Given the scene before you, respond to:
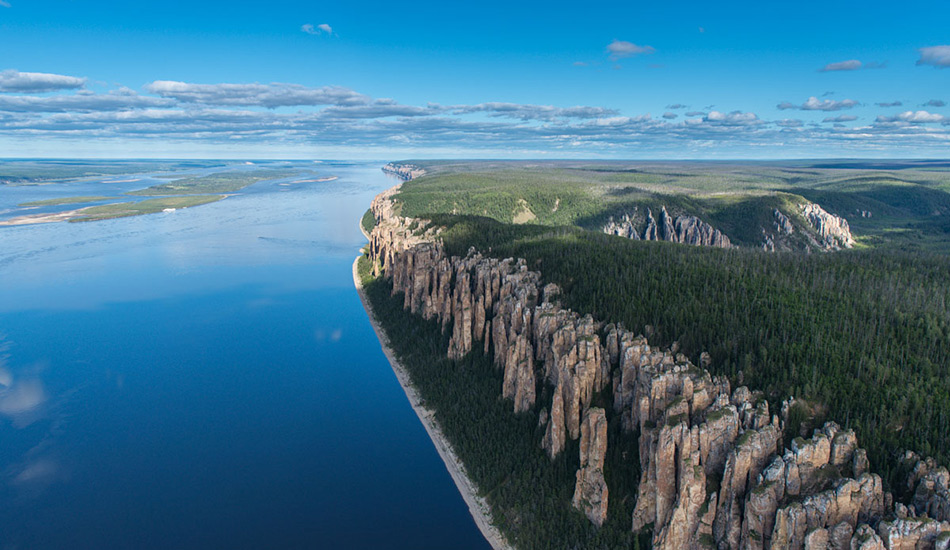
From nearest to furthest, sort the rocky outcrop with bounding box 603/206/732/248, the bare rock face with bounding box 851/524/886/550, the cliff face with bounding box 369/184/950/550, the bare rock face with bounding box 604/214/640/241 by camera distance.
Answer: the bare rock face with bounding box 851/524/886/550, the cliff face with bounding box 369/184/950/550, the rocky outcrop with bounding box 603/206/732/248, the bare rock face with bounding box 604/214/640/241

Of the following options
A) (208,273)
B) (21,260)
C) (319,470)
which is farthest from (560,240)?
(21,260)

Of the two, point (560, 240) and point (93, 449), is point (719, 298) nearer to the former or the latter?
point (560, 240)

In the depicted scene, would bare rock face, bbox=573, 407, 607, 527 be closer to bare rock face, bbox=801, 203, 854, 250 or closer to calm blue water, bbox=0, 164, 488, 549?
calm blue water, bbox=0, 164, 488, 549

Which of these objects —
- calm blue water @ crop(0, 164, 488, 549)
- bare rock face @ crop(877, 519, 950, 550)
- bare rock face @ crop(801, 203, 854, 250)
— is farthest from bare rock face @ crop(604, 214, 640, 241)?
bare rock face @ crop(877, 519, 950, 550)

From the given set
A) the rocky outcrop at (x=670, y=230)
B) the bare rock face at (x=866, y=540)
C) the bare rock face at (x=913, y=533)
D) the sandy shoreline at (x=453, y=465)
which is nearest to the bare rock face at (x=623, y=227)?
the rocky outcrop at (x=670, y=230)

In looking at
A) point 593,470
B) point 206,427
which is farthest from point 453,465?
point 206,427

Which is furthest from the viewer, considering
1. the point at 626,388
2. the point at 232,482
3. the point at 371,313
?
the point at 371,313

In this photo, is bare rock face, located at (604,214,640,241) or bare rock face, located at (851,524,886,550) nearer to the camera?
bare rock face, located at (851,524,886,550)

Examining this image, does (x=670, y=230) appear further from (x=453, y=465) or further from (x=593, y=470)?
(x=593, y=470)
